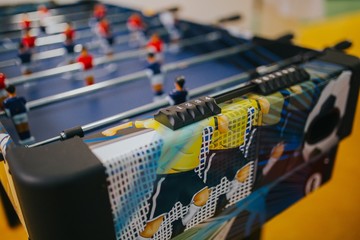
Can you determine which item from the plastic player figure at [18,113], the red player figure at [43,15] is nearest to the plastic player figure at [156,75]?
the plastic player figure at [18,113]

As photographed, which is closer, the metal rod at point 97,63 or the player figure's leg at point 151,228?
the player figure's leg at point 151,228

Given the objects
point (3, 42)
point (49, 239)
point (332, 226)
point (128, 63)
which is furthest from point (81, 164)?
point (3, 42)

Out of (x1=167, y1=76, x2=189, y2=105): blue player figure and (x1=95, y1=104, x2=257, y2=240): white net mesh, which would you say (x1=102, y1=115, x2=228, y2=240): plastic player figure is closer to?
(x1=95, y1=104, x2=257, y2=240): white net mesh

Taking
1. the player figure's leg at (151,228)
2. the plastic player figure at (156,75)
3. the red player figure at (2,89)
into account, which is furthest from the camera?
the plastic player figure at (156,75)

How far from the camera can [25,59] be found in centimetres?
151

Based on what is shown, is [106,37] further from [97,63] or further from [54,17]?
[54,17]

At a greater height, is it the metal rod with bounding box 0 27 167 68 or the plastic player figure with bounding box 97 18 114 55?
the plastic player figure with bounding box 97 18 114 55

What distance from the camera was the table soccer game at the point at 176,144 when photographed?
0.65 metres

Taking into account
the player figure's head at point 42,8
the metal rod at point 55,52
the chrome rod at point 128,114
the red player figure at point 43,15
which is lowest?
the metal rod at point 55,52

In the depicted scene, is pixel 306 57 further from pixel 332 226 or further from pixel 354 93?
pixel 332 226

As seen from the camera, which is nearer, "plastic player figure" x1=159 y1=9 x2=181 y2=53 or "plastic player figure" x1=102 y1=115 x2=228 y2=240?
"plastic player figure" x1=102 y1=115 x2=228 y2=240

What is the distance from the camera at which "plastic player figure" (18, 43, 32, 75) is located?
1.50 m

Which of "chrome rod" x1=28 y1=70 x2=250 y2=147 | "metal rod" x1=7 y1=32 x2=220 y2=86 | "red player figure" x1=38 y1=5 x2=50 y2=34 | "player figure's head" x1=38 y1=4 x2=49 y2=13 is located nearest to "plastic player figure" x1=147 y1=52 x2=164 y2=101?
"chrome rod" x1=28 y1=70 x2=250 y2=147

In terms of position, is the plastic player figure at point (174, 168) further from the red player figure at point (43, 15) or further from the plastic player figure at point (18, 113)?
the red player figure at point (43, 15)
